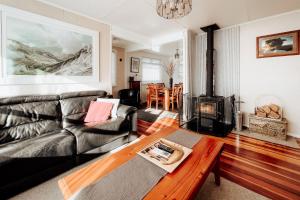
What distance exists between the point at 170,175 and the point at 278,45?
320 cm

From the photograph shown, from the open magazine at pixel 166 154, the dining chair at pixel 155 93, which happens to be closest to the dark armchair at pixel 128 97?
the dining chair at pixel 155 93

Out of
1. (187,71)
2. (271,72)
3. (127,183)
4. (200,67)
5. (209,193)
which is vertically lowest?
(209,193)

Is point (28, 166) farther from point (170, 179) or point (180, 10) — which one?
point (180, 10)

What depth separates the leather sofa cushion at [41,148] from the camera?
1.40 m

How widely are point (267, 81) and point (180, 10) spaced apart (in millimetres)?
2318

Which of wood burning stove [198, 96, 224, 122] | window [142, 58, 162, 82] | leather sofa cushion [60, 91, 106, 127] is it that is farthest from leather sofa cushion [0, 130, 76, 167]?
window [142, 58, 162, 82]

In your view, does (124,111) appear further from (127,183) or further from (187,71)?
(187,71)

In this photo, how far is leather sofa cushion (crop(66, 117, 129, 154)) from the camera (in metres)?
1.87

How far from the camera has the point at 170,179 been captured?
1.03m

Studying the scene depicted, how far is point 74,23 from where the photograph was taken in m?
2.65

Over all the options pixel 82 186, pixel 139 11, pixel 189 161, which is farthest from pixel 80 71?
pixel 189 161

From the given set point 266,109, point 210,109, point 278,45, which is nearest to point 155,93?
point 210,109

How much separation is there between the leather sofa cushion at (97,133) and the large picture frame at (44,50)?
1012 millimetres

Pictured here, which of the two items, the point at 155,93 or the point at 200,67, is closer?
the point at 200,67
